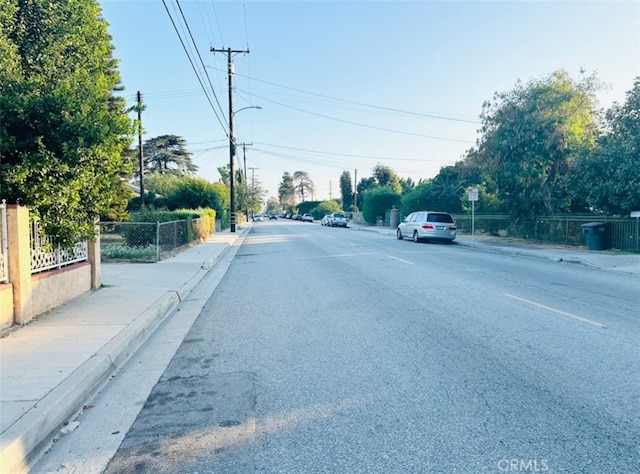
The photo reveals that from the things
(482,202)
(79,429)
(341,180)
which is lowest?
(79,429)

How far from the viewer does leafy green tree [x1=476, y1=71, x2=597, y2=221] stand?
2181cm

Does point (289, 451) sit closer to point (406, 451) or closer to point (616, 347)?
point (406, 451)

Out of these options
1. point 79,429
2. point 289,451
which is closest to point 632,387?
point 289,451

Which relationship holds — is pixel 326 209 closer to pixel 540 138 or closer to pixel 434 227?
pixel 434 227

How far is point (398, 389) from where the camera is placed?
15.1ft

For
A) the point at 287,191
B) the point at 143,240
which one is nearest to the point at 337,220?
the point at 143,240

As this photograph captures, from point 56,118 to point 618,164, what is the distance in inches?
727

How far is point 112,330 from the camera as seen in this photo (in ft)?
21.6

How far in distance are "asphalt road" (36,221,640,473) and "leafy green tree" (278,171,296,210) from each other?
144107mm

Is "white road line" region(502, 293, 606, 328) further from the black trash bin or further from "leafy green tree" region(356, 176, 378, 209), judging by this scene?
"leafy green tree" region(356, 176, 378, 209)

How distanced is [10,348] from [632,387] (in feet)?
22.3

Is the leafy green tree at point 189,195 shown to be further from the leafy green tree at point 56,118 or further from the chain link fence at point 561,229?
the leafy green tree at point 56,118

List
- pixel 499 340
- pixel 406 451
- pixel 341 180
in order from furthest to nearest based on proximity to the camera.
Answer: pixel 341 180 → pixel 499 340 → pixel 406 451

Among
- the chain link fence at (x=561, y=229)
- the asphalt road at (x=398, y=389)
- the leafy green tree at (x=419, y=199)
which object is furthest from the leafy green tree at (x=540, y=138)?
the leafy green tree at (x=419, y=199)
